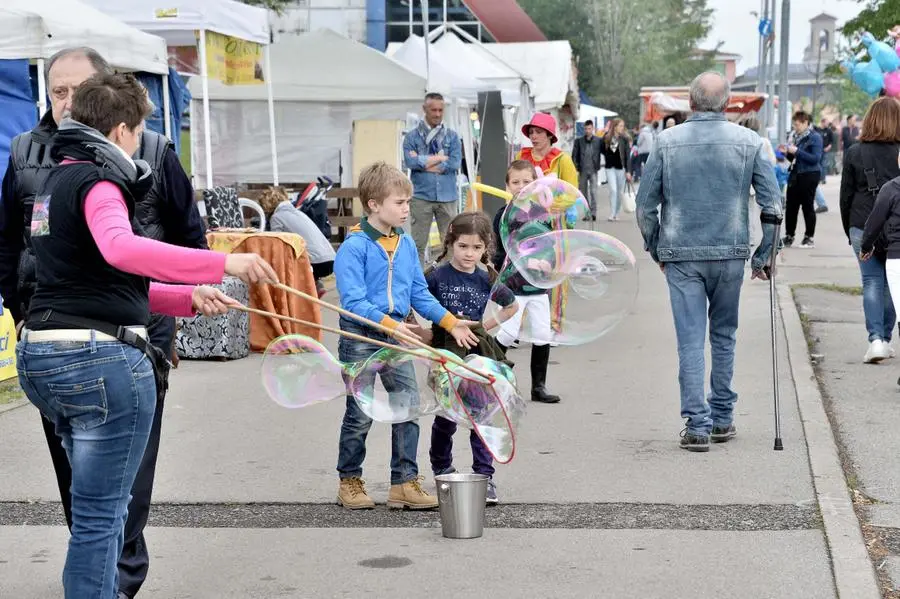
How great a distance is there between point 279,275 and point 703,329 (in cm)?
452

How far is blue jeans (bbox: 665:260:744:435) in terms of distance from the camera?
7344mm

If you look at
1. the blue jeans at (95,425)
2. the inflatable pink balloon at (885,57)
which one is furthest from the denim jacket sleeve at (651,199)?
the inflatable pink balloon at (885,57)

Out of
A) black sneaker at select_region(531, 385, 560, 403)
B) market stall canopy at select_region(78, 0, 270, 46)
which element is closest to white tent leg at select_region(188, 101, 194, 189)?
market stall canopy at select_region(78, 0, 270, 46)

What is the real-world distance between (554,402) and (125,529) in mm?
4566

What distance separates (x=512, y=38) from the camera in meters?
40.8

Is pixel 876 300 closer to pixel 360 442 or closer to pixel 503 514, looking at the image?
pixel 503 514

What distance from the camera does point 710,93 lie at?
291 inches

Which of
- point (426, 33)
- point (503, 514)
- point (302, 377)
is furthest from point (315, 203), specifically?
point (302, 377)

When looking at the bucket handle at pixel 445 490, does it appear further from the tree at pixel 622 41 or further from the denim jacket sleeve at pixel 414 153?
the tree at pixel 622 41

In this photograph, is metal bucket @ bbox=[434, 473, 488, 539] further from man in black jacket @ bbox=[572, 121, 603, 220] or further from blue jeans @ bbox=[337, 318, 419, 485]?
man in black jacket @ bbox=[572, 121, 603, 220]

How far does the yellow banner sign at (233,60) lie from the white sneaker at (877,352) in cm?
698

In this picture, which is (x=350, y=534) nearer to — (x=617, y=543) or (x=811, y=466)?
(x=617, y=543)

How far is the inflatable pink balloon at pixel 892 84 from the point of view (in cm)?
1297

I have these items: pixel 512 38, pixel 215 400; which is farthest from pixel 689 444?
pixel 512 38
